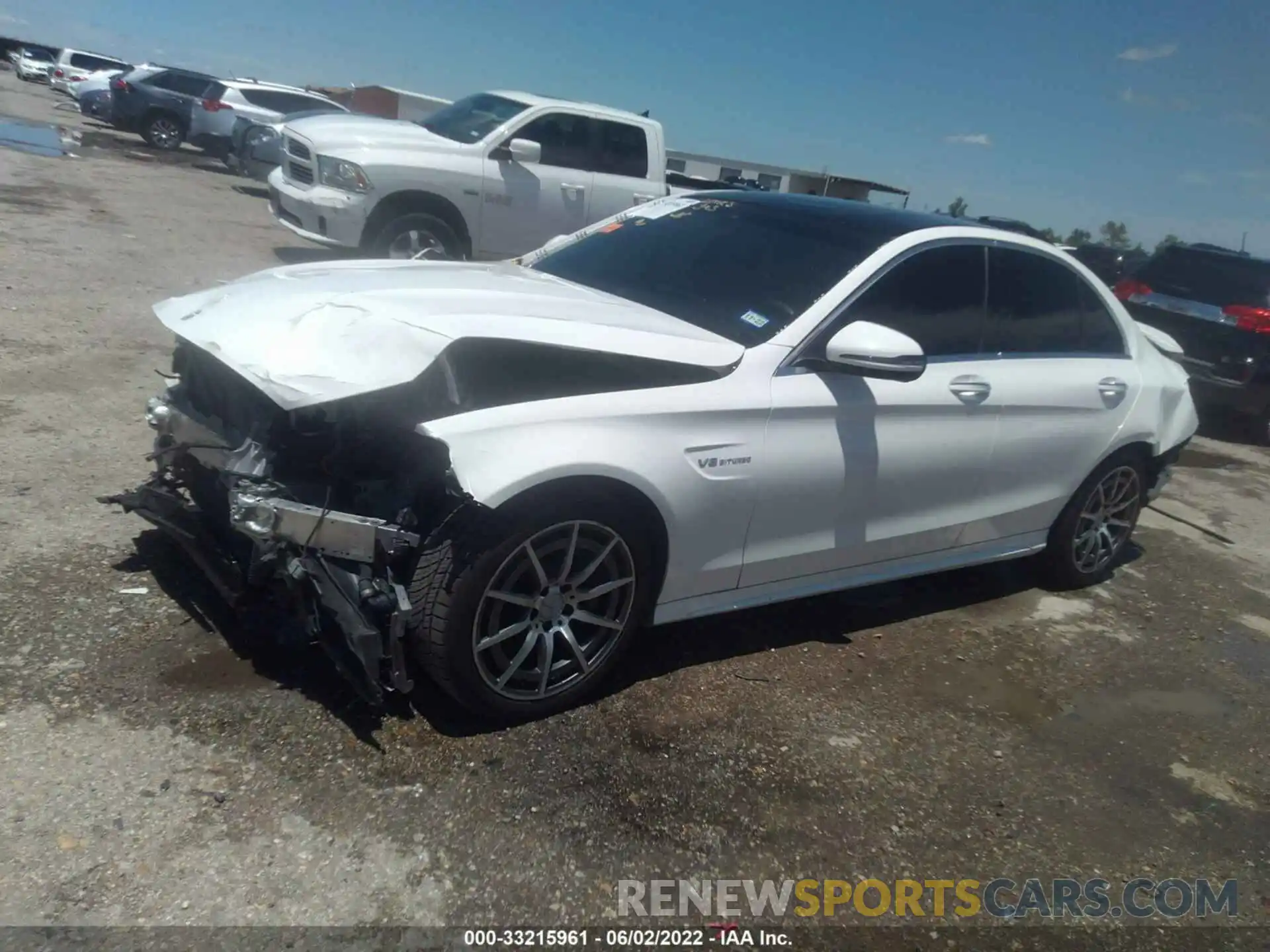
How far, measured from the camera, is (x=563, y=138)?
33.0ft

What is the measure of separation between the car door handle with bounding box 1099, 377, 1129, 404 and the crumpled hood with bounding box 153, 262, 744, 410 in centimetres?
224

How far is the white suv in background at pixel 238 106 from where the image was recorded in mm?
19828

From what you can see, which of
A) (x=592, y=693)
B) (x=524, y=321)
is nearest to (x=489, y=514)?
(x=524, y=321)

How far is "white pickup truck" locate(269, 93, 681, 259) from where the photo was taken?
9.02 meters

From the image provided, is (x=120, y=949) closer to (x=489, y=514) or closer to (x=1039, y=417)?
(x=489, y=514)

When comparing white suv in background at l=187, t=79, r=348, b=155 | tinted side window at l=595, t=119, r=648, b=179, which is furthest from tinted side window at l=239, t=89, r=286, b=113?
tinted side window at l=595, t=119, r=648, b=179

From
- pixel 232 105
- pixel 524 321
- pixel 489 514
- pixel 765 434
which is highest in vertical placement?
pixel 232 105

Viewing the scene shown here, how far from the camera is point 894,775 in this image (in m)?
3.39

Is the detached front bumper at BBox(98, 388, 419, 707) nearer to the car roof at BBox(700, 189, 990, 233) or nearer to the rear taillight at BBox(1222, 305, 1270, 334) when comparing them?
the car roof at BBox(700, 189, 990, 233)

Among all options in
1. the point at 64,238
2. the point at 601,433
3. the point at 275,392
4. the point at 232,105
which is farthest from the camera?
the point at 232,105

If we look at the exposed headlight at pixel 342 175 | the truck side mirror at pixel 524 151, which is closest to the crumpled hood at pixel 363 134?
the exposed headlight at pixel 342 175

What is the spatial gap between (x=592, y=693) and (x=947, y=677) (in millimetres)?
1607

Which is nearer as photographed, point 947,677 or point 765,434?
point 765,434

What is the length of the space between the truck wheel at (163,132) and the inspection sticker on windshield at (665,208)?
68.8ft
